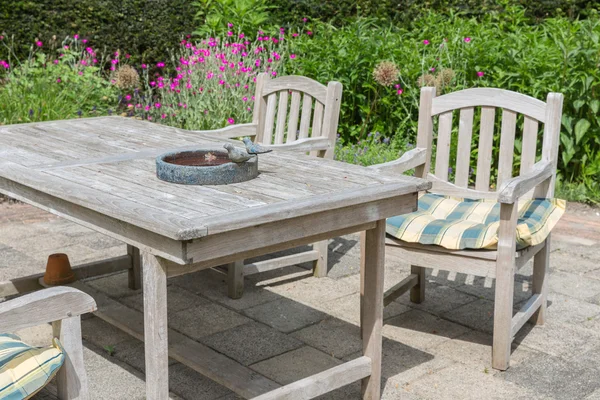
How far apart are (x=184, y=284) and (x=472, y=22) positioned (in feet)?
14.4

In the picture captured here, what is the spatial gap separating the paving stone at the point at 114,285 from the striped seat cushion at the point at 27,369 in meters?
2.03

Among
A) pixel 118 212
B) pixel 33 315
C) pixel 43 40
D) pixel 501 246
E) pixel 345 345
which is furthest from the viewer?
pixel 43 40

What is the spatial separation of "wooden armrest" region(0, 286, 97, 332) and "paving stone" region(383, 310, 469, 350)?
1.83 metres

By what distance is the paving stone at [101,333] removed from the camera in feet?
11.7

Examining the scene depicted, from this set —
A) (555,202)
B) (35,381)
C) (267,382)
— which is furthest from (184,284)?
(35,381)

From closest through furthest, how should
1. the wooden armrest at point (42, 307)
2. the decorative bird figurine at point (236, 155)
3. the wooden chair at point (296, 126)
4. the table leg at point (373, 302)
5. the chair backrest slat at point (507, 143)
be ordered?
the wooden armrest at point (42, 307), the decorative bird figurine at point (236, 155), the table leg at point (373, 302), the chair backrest slat at point (507, 143), the wooden chair at point (296, 126)

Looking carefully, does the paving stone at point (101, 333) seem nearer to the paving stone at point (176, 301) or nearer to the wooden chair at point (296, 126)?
the paving stone at point (176, 301)

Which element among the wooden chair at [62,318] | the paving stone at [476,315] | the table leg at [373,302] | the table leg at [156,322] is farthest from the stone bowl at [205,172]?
the paving stone at [476,315]

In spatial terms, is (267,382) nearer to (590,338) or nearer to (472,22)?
(590,338)

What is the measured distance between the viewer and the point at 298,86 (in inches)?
173

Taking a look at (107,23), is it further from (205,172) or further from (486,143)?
(205,172)

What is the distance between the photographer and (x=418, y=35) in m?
7.90

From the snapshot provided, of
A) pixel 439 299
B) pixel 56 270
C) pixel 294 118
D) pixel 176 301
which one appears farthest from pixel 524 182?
pixel 56 270

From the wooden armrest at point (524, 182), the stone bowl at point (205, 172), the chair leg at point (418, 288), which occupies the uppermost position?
the stone bowl at point (205, 172)
